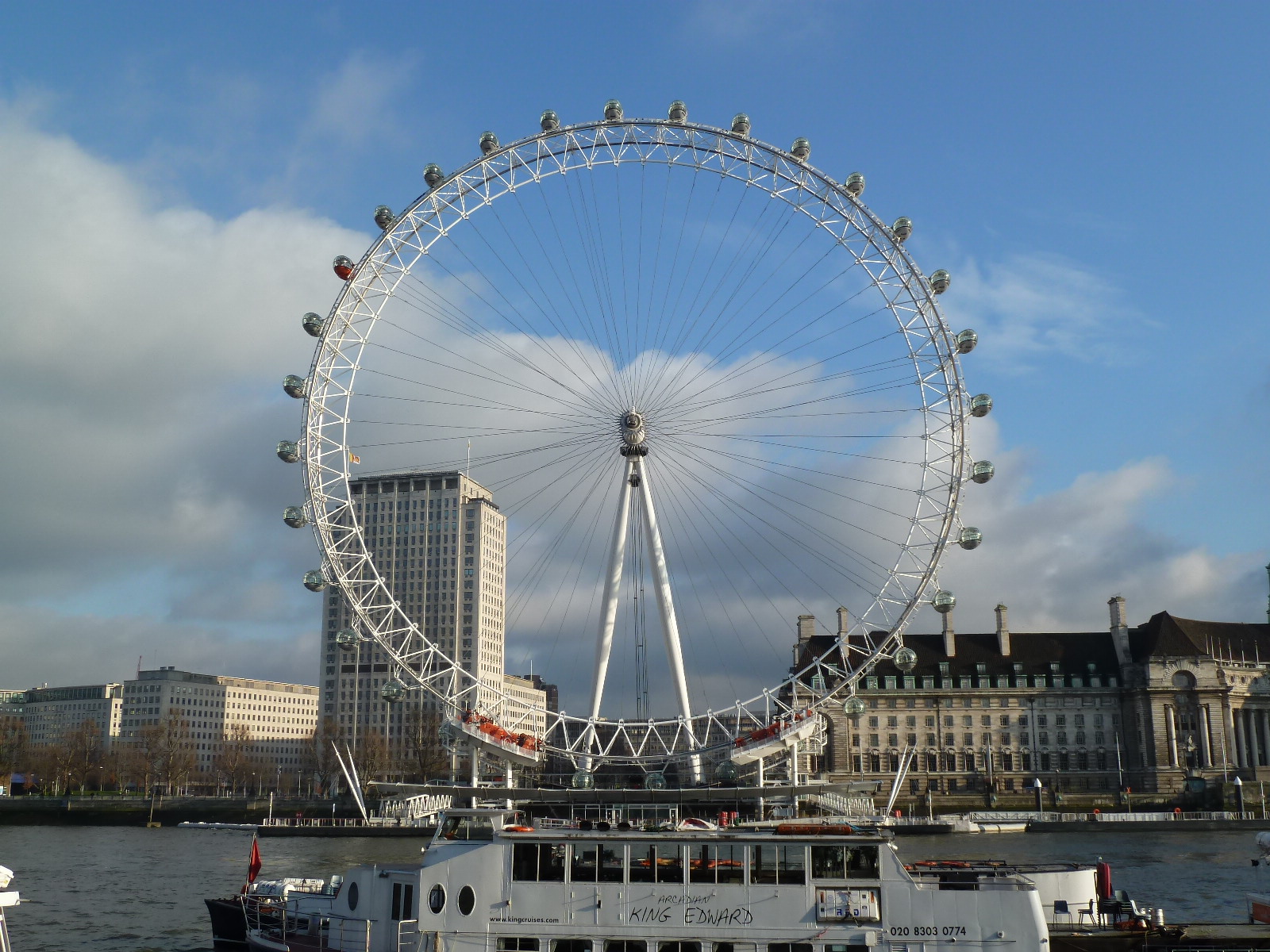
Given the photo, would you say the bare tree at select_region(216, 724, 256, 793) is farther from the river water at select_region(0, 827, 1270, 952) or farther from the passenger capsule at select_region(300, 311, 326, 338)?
the passenger capsule at select_region(300, 311, 326, 338)

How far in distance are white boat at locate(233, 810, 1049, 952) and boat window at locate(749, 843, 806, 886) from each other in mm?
27

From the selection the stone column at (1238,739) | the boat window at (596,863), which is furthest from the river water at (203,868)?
the stone column at (1238,739)

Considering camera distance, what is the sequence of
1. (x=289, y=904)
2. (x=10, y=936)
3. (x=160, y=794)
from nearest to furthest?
(x=289, y=904) < (x=10, y=936) < (x=160, y=794)

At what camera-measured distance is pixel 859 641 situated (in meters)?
126

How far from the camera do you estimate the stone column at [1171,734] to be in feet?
419

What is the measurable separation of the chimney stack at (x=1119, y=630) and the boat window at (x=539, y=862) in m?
118

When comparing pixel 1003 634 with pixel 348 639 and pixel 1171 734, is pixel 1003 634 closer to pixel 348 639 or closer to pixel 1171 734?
pixel 1171 734

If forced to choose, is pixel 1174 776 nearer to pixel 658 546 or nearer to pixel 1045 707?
pixel 1045 707

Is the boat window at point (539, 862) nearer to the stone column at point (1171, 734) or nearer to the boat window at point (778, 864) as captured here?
the boat window at point (778, 864)

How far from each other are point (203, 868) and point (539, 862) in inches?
1998

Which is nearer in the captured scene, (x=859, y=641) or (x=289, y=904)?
(x=289, y=904)

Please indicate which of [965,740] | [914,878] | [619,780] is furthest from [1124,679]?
[914,878]

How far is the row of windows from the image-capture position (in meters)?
29.4

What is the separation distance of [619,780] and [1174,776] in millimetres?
88221
